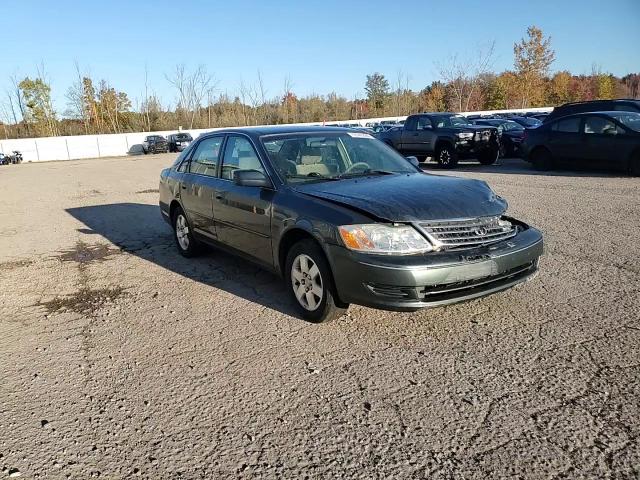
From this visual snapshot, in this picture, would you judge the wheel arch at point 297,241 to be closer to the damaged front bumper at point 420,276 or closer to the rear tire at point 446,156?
the damaged front bumper at point 420,276

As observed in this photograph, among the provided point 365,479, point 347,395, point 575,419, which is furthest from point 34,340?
point 575,419

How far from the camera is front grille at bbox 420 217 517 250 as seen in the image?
136 inches

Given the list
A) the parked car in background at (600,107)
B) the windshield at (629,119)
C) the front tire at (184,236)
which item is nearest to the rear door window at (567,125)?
the windshield at (629,119)

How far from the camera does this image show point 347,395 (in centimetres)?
292

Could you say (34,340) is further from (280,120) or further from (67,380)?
(280,120)

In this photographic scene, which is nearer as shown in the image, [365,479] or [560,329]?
[365,479]

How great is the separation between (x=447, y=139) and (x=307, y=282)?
12.4 metres

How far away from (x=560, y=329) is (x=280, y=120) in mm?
60868

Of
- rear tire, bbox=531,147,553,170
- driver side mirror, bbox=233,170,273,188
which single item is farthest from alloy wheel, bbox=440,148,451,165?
driver side mirror, bbox=233,170,273,188

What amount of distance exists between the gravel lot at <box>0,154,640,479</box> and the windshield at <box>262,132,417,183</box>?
1184mm

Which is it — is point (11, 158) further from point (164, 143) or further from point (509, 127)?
point (509, 127)

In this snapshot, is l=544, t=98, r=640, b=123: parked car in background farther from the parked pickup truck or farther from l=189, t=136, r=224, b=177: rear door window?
l=189, t=136, r=224, b=177: rear door window

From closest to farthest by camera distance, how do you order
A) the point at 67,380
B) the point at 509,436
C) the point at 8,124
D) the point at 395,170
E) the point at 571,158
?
1. the point at 509,436
2. the point at 67,380
3. the point at 395,170
4. the point at 571,158
5. the point at 8,124

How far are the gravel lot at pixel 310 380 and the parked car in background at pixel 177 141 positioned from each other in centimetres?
3764
